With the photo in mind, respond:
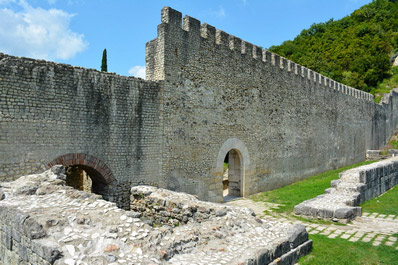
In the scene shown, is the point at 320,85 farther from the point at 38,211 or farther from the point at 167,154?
the point at 38,211

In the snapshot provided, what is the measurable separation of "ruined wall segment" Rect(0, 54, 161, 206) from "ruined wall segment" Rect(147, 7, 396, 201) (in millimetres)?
847

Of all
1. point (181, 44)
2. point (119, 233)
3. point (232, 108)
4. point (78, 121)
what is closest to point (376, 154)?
point (232, 108)

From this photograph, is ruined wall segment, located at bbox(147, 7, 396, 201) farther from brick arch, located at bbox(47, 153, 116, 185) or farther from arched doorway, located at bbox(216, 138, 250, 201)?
brick arch, located at bbox(47, 153, 116, 185)

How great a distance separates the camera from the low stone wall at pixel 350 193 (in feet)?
27.7

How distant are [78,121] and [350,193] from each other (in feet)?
29.7

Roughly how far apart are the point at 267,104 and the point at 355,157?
14.5m

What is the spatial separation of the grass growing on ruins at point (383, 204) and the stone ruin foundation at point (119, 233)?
16.6ft

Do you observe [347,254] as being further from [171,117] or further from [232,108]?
[232,108]

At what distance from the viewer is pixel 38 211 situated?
15.7ft

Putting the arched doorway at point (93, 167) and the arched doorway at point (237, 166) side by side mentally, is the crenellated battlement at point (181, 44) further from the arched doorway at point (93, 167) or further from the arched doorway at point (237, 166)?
the arched doorway at point (237, 166)

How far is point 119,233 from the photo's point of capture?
411cm

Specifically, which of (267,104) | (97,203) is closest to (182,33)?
(267,104)

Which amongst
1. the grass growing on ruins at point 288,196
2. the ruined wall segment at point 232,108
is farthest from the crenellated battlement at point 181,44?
the grass growing on ruins at point 288,196

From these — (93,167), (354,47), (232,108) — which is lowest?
(93,167)
